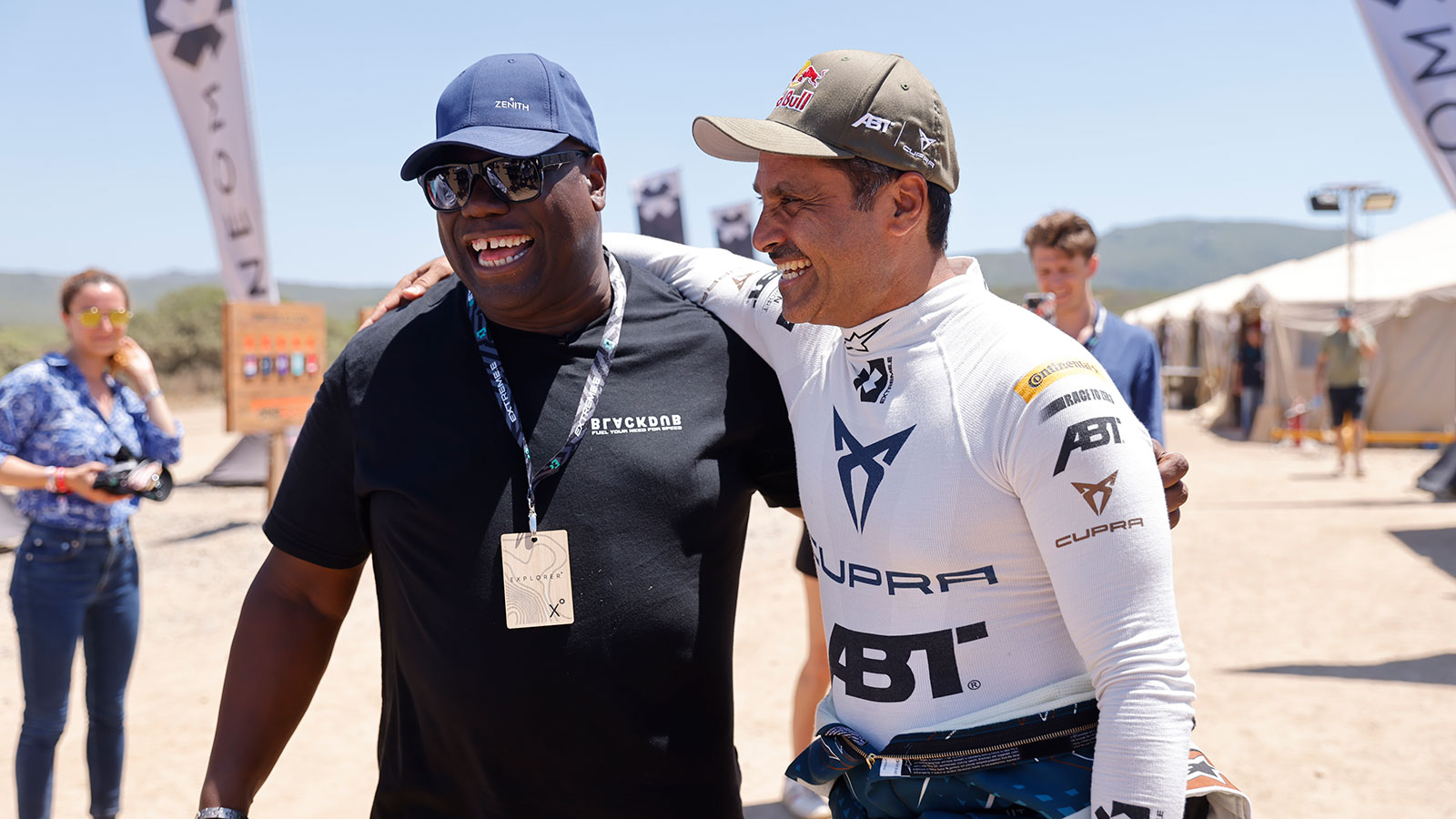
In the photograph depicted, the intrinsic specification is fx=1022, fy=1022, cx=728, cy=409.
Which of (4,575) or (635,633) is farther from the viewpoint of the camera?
(4,575)

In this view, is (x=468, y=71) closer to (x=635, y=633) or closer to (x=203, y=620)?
(x=635, y=633)

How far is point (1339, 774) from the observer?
482 centimetres

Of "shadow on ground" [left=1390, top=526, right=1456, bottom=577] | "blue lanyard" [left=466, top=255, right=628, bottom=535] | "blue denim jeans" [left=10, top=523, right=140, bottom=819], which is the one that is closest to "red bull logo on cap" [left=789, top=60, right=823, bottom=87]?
"blue lanyard" [left=466, top=255, right=628, bottom=535]

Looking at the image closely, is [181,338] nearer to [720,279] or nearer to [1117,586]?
[720,279]

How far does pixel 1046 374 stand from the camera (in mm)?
1568

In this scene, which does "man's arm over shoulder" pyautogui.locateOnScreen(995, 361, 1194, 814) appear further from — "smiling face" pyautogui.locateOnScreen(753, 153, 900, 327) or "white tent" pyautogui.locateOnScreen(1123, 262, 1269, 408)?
"white tent" pyautogui.locateOnScreen(1123, 262, 1269, 408)

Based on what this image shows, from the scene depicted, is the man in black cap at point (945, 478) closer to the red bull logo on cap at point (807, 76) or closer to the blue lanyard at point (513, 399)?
the red bull logo on cap at point (807, 76)

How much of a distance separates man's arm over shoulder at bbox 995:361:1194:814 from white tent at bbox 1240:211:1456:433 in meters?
18.4

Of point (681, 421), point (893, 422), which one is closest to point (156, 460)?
point (681, 421)

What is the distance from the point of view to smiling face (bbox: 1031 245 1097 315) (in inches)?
181

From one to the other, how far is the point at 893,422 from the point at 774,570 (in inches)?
295

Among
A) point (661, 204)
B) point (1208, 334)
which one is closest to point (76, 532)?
point (661, 204)

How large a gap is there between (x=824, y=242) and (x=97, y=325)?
12.9 feet

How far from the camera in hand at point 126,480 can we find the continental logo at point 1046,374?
3849mm
